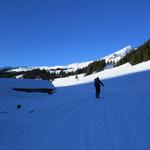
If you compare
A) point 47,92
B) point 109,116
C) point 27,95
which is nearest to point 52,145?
point 109,116

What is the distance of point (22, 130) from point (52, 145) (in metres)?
3.48

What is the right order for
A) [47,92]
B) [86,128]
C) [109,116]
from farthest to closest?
1. [47,92]
2. [109,116]
3. [86,128]

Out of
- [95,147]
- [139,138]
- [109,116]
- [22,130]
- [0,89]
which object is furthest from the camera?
[0,89]

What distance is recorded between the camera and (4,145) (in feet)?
31.9

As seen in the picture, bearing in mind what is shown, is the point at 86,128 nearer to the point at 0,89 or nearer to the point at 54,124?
the point at 54,124

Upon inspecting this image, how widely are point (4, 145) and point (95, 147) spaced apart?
3.05m

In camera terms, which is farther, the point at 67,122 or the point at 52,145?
the point at 67,122

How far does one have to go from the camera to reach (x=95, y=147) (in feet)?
27.6

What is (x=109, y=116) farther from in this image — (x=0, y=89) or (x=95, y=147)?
(x=0, y=89)

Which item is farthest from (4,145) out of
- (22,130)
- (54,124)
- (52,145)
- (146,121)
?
(146,121)

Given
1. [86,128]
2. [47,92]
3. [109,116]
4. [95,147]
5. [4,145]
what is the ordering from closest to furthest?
1. [95,147]
2. [4,145]
3. [86,128]
4. [109,116]
5. [47,92]

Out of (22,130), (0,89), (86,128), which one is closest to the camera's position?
(86,128)

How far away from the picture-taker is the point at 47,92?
49156mm

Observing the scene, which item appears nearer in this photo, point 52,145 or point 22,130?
point 52,145
